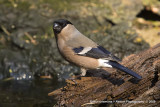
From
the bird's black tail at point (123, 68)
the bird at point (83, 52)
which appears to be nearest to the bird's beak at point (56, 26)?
the bird at point (83, 52)

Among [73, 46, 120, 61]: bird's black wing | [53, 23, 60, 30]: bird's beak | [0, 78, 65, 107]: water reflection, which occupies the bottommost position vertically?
[0, 78, 65, 107]: water reflection

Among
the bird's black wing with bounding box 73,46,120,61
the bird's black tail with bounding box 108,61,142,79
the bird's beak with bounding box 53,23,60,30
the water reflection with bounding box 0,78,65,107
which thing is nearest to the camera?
the bird's black tail with bounding box 108,61,142,79

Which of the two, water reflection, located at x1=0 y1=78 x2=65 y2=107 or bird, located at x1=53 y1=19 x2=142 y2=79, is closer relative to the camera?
bird, located at x1=53 y1=19 x2=142 y2=79

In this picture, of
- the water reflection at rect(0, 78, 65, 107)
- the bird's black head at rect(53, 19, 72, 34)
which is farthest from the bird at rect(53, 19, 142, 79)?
the water reflection at rect(0, 78, 65, 107)

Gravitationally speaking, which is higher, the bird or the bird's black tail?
the bird

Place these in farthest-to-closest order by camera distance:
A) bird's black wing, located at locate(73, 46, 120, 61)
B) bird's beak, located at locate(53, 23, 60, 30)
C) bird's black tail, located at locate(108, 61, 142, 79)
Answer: bird's beak, located at locate(53, 23, 60, 30)
bird's black wing, located at locate(73, 46, 120, 61)
bird's black tail, located at locate(108, 61, 142, 79)

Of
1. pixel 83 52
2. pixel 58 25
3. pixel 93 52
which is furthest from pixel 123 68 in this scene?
pixel 58 25

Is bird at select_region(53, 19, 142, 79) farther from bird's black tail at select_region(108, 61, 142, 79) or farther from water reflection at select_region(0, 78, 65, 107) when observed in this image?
water reflection at select_region(0, 78, 65, 107)

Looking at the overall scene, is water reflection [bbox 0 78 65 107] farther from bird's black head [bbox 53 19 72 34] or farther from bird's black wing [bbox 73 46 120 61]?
bird's black head [bbox 53 19 72 34]

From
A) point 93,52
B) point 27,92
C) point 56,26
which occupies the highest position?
point 56,26

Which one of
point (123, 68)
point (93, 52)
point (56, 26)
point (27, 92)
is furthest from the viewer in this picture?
point (27, 92)

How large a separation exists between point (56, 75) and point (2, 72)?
170cm

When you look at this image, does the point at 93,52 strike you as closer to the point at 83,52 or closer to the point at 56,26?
the point at 83,52

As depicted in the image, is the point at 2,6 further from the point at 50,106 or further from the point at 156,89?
the point at 156,89
